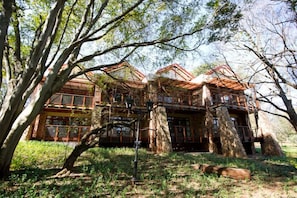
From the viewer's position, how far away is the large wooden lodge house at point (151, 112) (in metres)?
11.7

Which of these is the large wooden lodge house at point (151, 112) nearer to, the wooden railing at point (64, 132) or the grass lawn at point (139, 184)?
the wooden railing at point (64, 132)

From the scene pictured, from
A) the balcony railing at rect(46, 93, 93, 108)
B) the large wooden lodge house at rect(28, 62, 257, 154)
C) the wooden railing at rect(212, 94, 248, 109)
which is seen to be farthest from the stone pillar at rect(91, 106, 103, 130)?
the wooden railing at rect(212, 94, 248, 109)

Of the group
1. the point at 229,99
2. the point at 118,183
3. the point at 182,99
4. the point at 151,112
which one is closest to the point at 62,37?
the point at 118,183

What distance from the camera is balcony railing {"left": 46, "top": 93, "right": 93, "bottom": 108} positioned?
1265 cm

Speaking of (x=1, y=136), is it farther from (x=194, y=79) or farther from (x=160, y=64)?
(x=194, y=79)

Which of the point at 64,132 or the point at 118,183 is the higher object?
the point at 64,132

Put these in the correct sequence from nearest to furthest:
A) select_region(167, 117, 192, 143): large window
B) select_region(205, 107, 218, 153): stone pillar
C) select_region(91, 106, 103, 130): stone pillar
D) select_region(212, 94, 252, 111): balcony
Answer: select_region(91, 106, 103, 130): stone pillar, select_region(205, 107, 218, 153): stone pillar, select_region(167, 117, 192, 143): large window, select_region(212, 94, 252, 111): balcony

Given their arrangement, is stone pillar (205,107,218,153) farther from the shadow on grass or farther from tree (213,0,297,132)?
tree (213,0,297,132)

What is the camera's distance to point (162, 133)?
11.1 meters

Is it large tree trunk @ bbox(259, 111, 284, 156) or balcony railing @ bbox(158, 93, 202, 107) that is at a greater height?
balcony railing @ bbox(158, 93, 202, 107)

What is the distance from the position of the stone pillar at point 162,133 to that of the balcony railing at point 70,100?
5416 millimetres

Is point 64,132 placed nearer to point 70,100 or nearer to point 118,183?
point 70,100

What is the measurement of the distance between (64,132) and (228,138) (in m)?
10.9

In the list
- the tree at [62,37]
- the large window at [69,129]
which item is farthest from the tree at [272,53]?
the large window at [69,129]
